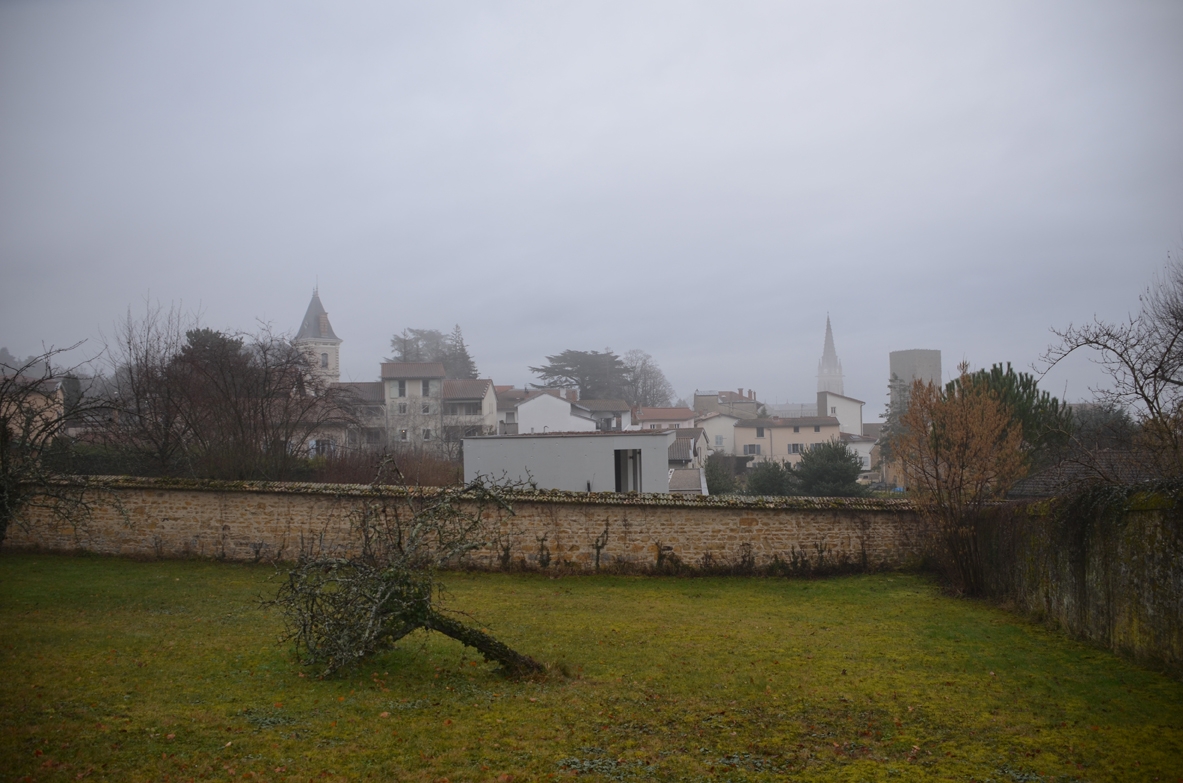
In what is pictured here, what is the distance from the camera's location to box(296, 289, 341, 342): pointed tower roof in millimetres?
69750

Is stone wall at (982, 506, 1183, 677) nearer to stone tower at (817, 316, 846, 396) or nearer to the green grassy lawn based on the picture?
the green grassy lawn

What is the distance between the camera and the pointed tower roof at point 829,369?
16638 centimetres

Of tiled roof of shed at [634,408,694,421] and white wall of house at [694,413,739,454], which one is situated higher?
tiled roof of shed at [634,408,694,421]

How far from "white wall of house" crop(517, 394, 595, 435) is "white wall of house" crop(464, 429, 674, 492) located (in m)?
25.6

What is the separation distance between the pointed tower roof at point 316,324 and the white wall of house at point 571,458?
173ft

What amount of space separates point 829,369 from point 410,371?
135 metres

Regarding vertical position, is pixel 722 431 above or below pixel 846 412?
below

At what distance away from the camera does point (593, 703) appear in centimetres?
689

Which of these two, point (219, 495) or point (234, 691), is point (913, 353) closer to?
point (219, 495)

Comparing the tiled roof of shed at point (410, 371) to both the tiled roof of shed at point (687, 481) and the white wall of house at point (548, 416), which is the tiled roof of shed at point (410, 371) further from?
the tiled roof of shed at point (687, 481)

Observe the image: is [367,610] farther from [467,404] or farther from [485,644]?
[467,404]

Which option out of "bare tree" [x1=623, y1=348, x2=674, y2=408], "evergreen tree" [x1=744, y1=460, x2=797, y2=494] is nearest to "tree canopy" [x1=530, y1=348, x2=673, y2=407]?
"bare tree" [x1=623, y1=348, x2=674, y2=408]

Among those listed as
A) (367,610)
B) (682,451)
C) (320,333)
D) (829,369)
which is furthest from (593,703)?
(829,369)

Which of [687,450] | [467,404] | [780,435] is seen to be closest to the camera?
[687,450]
